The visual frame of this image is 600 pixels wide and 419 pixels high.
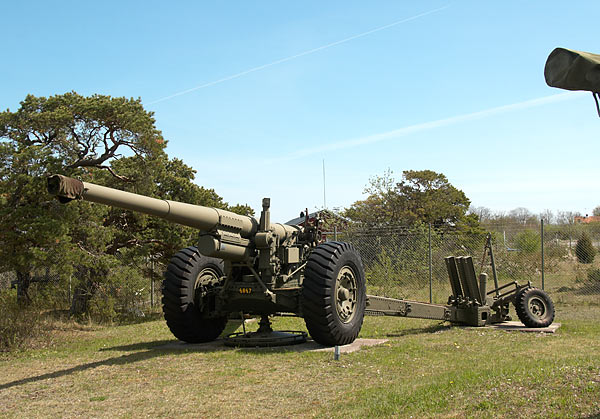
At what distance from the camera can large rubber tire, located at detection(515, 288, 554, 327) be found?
429 inches

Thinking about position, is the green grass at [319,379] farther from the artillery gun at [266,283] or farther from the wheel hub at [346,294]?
the wheel hub at [346,294]

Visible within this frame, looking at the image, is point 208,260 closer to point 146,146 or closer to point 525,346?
point 146,146

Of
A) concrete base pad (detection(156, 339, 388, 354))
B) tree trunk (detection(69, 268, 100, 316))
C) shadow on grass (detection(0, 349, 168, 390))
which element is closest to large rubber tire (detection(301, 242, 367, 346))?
concrete base pad (detection(156, 339, 388, 354))

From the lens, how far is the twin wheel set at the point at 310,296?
28.9ft

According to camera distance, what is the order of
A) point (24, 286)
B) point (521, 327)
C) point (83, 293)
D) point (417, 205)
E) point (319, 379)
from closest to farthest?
point (319, 379)
point (521, 327)
point (24, 286)
point (83, 293)
point (417, 205)

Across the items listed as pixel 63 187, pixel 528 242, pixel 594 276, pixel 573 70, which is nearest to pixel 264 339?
pixel 63 187

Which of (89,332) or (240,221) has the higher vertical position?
(240,221)

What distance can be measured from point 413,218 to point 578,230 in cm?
996

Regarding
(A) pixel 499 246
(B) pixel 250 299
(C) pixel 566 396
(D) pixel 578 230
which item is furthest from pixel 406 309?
(D) pixel 578 230

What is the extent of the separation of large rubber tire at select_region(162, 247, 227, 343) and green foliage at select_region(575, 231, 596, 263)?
535 inches

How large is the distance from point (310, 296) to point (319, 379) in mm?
1972

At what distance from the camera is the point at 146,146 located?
1326cm

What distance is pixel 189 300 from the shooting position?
31.8ft

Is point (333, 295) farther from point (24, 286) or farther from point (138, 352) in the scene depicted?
point (24, 286)
